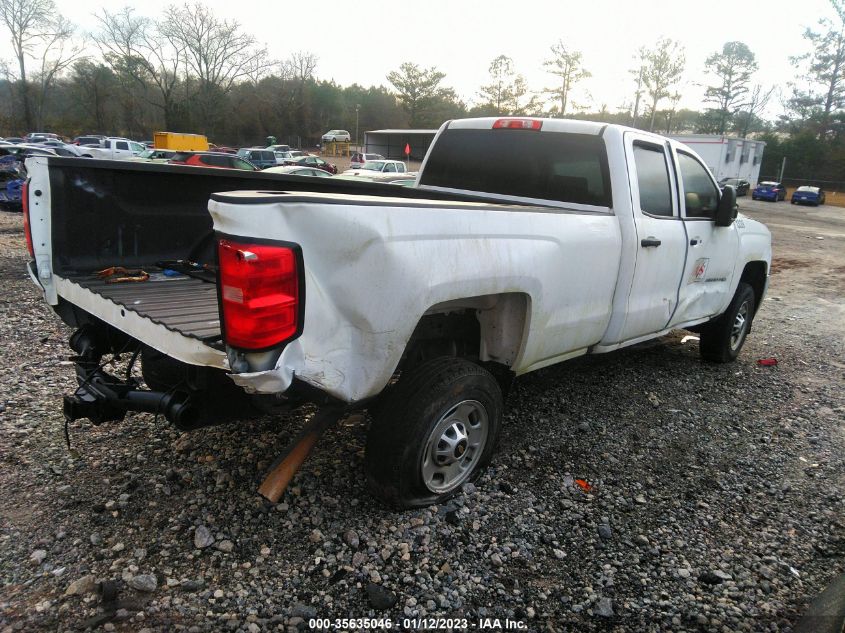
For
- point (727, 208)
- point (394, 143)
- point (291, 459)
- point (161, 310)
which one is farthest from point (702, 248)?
point (394, 143)

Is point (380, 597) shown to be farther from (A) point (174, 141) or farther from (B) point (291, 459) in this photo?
(A) point (174, 141)

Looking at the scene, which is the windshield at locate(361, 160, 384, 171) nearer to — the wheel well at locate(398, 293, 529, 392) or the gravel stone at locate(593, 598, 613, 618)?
the wheel well at locate(398, 293, 529, 392)

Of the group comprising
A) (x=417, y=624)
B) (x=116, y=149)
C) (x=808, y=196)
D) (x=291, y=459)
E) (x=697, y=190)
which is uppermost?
(x=697, y=190)

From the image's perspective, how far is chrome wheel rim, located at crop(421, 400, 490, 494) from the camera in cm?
296

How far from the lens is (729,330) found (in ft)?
18.7

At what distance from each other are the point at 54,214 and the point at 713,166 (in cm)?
4664

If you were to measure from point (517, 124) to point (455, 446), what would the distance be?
2583 mm

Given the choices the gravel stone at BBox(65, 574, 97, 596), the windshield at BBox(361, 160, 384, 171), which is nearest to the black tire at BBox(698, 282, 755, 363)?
the gravel stone at BBox(65, 574, 97, 596)

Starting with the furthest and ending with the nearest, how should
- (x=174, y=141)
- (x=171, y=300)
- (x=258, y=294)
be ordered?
(x=174, y=141), (x=171, y=300), (x=258, y=294)

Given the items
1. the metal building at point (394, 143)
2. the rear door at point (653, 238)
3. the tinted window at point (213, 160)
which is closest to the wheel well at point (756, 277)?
the rear door at point (653, 238)

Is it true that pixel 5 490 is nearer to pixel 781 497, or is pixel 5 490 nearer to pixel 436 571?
pixel 436 571

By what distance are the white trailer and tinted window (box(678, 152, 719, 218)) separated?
39803mm

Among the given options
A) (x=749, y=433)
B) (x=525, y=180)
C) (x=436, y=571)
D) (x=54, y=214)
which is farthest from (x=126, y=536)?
(x=749, y=433)

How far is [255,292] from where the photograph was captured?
84.9 inches
